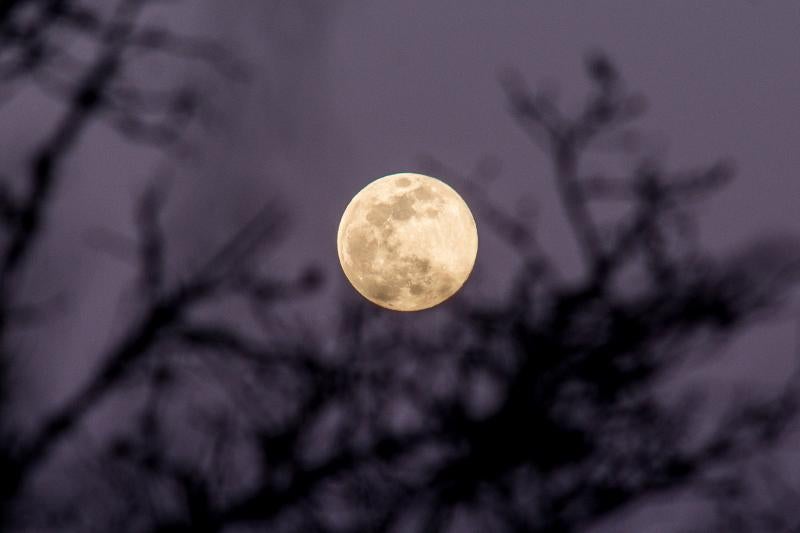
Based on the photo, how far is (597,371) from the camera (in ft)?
13.6

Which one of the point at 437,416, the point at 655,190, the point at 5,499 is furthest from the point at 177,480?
the point at 655,190

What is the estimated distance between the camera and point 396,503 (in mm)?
4746

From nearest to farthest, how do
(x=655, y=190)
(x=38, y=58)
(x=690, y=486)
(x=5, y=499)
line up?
(x=38, y=58) → (x=5, y=499) → (x=655, y=190) → (x=690, y=486)

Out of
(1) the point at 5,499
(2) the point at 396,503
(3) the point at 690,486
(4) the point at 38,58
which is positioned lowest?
(3) the point at 690,486

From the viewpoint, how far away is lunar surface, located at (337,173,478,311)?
4.78 m

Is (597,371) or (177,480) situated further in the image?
(177,480)

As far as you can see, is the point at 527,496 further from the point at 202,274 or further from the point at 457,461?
the point at 202,274

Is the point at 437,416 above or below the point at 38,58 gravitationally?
below

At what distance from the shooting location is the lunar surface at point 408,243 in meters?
4.78

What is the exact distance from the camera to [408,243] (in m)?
4.88

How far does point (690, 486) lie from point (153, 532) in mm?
2846

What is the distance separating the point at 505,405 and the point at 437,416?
47 cm

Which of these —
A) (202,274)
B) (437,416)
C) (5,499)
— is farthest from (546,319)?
(5,499)

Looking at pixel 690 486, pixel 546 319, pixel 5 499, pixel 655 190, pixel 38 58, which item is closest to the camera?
pixel 38 58
